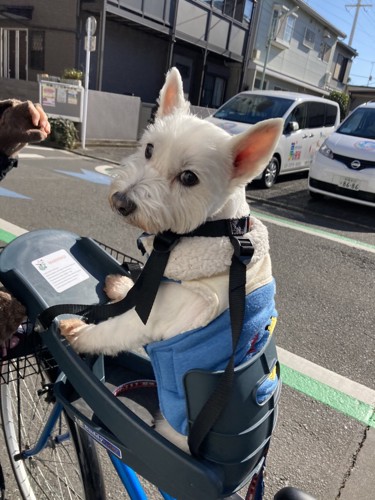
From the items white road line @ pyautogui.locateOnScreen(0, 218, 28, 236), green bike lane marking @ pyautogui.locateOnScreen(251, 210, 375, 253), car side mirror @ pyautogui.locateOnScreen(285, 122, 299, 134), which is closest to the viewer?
white road line @ pyautogui.locateOnScreen(0, 218, 28, 236)

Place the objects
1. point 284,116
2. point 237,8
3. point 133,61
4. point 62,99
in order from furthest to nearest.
A: 1. point 237,8
2. point 133,61
3. point 62,99
4. point 284,116

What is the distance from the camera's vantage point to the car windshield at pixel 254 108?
31.0 feet

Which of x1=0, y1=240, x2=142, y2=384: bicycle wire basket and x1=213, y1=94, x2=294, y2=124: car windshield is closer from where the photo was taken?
x1=0, y1=240, x2=142, y2=384: bicycle wire basket

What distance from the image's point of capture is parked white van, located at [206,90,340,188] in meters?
9.39

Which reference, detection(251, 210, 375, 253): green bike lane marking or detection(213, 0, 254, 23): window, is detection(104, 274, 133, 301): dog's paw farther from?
detection(213, 0, 254, 23): window

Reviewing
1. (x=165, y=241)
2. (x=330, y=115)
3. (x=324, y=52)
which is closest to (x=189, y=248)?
(x=165, y=241)

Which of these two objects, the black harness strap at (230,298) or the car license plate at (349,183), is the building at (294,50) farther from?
the black harness strap at (230,298)

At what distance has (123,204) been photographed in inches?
49.5

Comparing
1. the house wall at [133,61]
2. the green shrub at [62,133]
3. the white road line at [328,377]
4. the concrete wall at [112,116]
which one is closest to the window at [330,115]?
the concrete wall at [112,116]

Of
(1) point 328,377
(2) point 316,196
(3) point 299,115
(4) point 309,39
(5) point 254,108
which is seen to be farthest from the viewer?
(4) point 309,39

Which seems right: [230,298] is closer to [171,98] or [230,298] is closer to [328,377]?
[171,98]

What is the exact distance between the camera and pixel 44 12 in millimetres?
14758

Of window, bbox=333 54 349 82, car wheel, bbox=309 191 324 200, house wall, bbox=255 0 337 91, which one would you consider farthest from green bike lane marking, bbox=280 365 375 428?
window, bbox=333 54 349 82

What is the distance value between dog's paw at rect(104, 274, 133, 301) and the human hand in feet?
1.88
